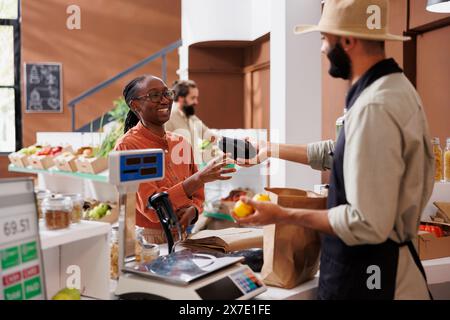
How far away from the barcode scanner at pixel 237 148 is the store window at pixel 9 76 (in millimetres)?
8286

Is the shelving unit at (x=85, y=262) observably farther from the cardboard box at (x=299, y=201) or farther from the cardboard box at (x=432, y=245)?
the cardboard box at (x=432, y=245)

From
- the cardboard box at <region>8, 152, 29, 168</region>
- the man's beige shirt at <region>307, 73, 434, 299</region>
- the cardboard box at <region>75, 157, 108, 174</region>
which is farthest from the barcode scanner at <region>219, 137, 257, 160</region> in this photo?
the cardboard box at <region>8, 152, 29, 168</region>

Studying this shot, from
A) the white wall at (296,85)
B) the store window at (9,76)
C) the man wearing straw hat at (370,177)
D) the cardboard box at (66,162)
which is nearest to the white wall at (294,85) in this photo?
the white wall at (296,85)

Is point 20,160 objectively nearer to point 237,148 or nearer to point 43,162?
point 43,162

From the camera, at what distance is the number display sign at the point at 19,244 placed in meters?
1.32

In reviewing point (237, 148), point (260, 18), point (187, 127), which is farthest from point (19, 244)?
point (260, 18)

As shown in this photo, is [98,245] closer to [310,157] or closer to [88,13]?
[310,157]

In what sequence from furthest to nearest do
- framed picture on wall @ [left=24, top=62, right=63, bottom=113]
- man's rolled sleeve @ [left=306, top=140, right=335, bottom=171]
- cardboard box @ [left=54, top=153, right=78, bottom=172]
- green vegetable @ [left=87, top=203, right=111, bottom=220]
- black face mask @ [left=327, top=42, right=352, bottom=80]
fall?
1. framed picture on wall @ [left=24, top=62, right=63, bottom=113]
2. green vegetable @ [left=87, top=203, right=111, bottom=220]
3. cardboard box @ [left=54, top=153, right=78, bottom=172]
4. man's rolled sleeve @ [left=306, top=140, right=335, bottom=171]
5. black face mask @ [left=327, top=42, right=352, bottom=80]

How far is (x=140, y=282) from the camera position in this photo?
1.52 meters

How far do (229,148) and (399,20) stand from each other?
320 centimetres

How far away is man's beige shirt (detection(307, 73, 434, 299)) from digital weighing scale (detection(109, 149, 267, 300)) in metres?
0.36

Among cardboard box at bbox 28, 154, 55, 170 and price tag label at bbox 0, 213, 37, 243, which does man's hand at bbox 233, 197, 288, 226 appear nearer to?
price tag label at bbox 0, 213, 37, 243

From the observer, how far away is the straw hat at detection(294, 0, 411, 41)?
1.53 m
